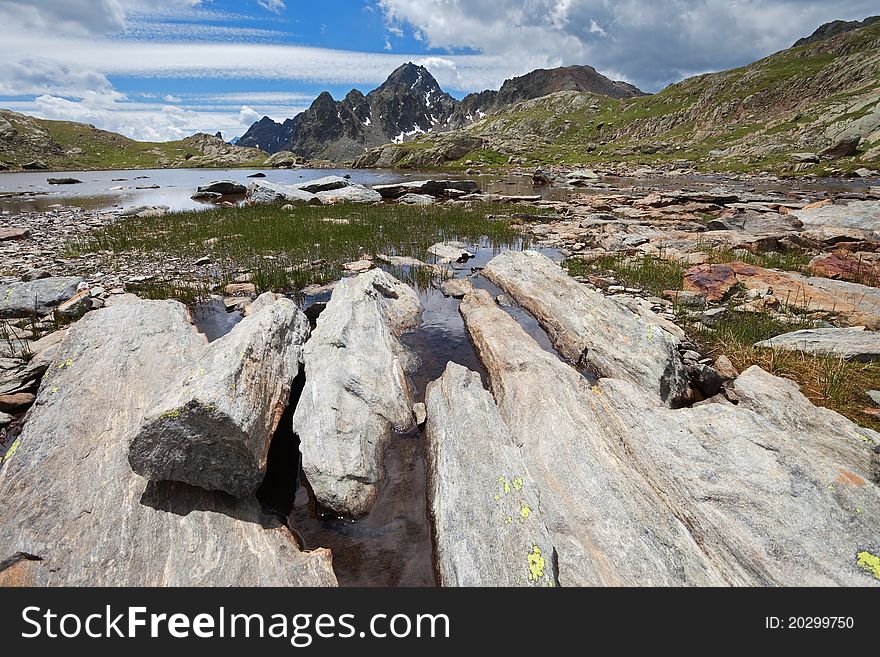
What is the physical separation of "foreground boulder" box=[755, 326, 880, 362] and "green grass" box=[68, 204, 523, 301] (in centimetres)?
1152

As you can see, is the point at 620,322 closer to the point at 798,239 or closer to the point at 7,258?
the point at 798,239

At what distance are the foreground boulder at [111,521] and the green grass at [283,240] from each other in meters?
8.75

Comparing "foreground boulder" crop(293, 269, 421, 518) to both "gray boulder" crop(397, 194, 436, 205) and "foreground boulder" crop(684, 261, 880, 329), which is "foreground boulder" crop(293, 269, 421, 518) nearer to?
"foreground boulder" crop(684, 261, 880, 329)

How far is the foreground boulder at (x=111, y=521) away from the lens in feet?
14.7

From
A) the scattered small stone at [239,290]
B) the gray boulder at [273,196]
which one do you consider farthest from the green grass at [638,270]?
the gray boulder at [273,196]

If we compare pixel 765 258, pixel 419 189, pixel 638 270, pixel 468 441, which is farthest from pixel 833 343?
pixel 419 189

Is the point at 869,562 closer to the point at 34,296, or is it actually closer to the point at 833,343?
the point at 833,343

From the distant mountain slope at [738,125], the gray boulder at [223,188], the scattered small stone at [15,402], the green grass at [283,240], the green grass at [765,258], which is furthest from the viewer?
the distant mountain slope at [738,125]

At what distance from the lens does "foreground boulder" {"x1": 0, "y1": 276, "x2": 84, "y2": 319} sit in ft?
40.4

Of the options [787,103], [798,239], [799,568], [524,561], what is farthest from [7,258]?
[787,103]

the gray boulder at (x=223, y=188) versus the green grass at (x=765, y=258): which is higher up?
the green grass at (x=765, y=258)

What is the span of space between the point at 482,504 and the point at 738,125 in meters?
148

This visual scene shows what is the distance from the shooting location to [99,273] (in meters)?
16.9

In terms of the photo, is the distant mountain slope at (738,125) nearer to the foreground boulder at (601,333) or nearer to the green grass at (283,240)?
the green grass at (283,240)
